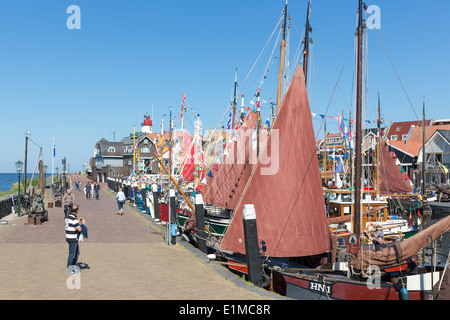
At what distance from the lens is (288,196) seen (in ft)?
46.1

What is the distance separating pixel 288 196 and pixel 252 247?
9.07ft

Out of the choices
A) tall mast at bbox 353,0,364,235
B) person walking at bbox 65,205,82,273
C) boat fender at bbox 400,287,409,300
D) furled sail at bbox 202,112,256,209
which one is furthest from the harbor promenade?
tall mast at bbox 353,0,364,235

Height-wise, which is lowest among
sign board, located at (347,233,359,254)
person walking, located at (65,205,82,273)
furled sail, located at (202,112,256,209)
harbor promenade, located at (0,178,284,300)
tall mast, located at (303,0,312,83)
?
harbor promenade, located at (0,178,284,300)

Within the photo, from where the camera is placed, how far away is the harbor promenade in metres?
9.79

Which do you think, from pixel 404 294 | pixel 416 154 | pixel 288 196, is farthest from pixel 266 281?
pixel 416 154

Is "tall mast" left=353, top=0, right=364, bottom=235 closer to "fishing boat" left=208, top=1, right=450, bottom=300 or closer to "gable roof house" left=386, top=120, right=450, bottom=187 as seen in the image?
"fishing boat" left=208, top=1, right=450, bottom=300

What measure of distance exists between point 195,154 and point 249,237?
17848 millimetres

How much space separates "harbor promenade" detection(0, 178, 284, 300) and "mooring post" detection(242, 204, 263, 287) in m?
0.62

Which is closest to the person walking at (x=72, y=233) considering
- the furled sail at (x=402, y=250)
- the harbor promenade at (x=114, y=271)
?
the harbor promenade at (x=114, y=271)

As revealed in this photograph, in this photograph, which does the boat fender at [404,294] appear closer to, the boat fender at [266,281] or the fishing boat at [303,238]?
the fishing boat at [303,238]

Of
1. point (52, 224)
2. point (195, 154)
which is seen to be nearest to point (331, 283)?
point (52, 224)

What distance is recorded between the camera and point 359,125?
53.9 ft

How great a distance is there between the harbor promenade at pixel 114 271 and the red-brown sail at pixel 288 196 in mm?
1980

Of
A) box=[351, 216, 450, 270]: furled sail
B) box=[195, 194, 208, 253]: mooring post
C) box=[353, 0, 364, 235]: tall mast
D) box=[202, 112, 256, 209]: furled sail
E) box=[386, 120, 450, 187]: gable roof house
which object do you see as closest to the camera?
box=[351, 216, 450, 270]: furled sail
